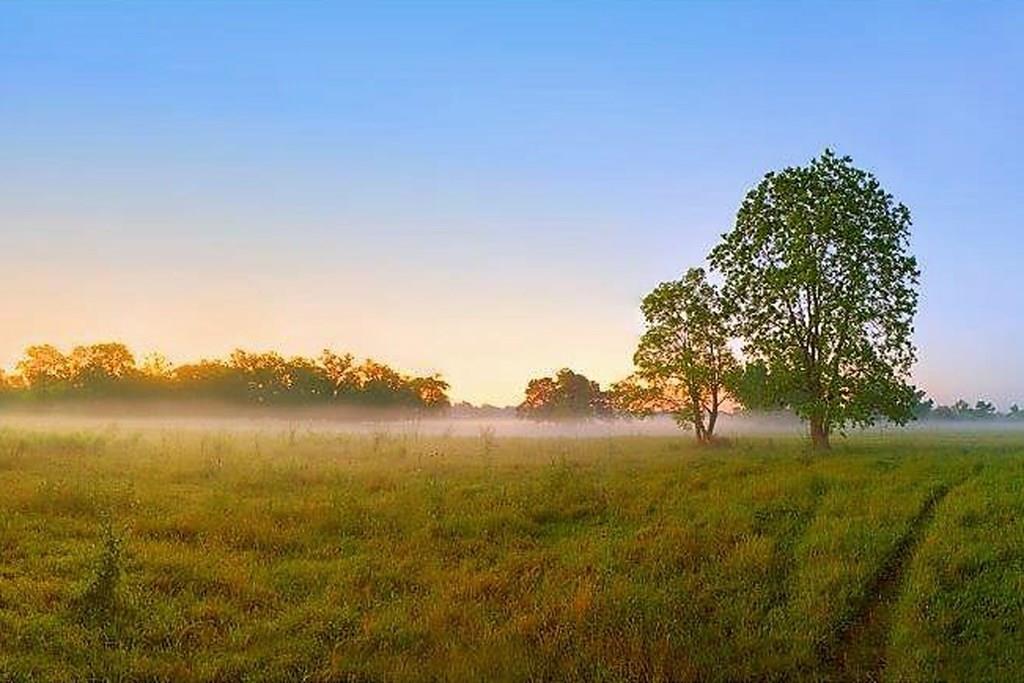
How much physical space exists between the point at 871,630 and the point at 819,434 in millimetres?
26663

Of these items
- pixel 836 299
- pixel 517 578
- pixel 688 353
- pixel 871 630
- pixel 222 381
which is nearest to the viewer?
pixel 871 630

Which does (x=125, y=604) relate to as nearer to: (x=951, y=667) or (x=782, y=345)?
(x=951, y=667)

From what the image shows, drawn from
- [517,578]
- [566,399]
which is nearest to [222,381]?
[566,399]

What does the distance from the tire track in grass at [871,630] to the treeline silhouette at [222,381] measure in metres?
114

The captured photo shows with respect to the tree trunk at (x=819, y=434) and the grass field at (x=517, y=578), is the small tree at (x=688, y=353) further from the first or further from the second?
the grass field at (x=517, y=578)

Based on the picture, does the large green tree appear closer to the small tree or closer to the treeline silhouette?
the small tree

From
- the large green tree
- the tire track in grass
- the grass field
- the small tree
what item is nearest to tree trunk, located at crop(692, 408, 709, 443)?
the small tree

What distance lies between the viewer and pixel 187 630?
12266 mm

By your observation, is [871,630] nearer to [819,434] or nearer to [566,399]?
[819,434]

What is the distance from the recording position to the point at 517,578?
15070mm

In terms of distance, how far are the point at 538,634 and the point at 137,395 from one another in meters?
117

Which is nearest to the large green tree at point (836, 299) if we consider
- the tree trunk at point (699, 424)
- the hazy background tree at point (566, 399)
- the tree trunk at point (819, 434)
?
the tree trunk at point (819, 434)

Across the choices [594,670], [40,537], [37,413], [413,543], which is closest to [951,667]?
[594,670]

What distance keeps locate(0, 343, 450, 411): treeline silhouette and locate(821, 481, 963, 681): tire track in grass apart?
114 meters
